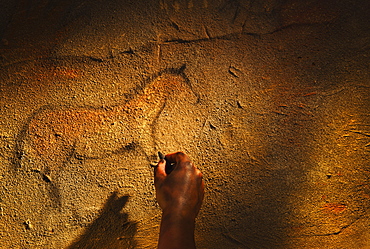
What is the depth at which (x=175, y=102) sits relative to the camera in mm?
1484

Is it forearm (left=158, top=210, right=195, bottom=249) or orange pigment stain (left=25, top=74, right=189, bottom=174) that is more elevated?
orange pigment stain (left=25, top=74, right=189, bottom=174)

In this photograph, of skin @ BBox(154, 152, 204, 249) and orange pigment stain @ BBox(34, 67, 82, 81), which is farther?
orange pigment stain @ BBox(34, 67, 82, 81)

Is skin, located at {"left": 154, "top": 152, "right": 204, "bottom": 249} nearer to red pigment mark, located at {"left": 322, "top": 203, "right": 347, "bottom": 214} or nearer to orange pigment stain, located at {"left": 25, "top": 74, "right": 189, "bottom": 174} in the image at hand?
orange pigment stain, located at {"left": 25, "top": 74, "right": 189, "bottom": 174}

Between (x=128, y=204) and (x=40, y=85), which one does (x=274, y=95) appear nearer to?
(x=128, y=204)

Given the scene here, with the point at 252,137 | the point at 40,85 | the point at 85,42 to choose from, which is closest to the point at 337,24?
the point at 252,137

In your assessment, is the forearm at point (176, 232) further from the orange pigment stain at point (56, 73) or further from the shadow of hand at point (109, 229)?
the orange pigment stain at point (56, 73)

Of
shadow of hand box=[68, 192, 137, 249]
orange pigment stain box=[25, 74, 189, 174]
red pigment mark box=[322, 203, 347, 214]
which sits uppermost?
orange pigment stain box=[25, 74, 189, 174]

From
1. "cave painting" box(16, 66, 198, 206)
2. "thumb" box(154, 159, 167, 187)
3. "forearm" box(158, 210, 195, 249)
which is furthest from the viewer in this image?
"cave painting" box(16, 66, 198, 206)

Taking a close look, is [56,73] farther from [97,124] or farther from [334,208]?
[334,208]

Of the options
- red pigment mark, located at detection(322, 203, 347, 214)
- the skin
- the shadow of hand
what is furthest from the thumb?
red pigment mark, located at detection(322, 203, 347, 214)

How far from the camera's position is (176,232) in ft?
3.75

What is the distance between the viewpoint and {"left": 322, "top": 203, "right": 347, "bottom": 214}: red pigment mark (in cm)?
155

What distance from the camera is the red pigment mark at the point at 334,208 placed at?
1.55 m

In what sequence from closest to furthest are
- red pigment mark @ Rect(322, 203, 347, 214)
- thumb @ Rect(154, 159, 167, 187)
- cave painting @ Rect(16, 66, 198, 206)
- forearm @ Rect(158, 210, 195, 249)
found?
forearm @ Rect(158, 210, 195, 249), thumb @ Rect(154, 159, 167, 187), cave painting @ Rect(16, 66, 198, 206), red pigment mark @ Rect(322, 203, 347, 214)
